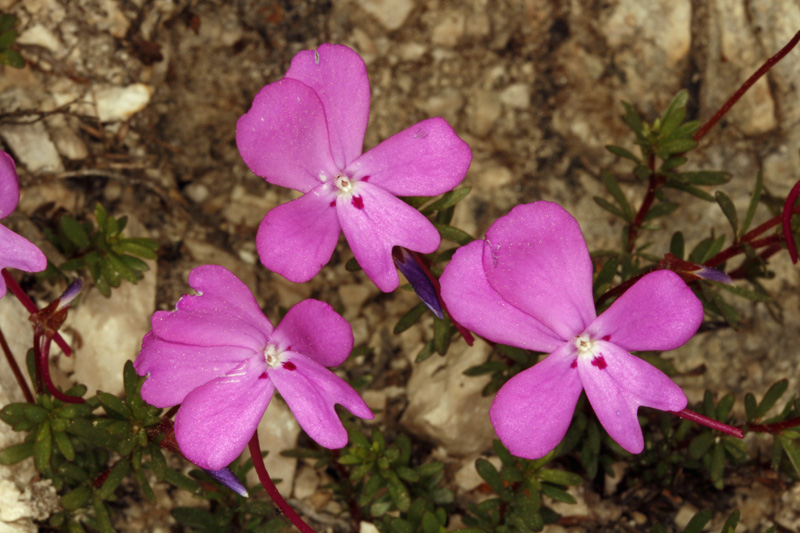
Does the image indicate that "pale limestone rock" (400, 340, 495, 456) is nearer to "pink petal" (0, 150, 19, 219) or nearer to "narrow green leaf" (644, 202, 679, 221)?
"narrow green leaf" (644, 202, 679, 221)

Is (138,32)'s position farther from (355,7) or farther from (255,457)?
(255,457)

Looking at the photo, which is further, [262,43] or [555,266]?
[262,43]

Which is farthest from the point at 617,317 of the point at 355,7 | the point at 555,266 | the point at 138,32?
the point at 138,32

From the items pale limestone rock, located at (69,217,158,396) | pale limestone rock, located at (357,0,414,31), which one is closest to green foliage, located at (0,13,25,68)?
pale limestone rock, located at (69,217,158,396)

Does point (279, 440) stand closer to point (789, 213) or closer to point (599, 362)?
point (599, 362)

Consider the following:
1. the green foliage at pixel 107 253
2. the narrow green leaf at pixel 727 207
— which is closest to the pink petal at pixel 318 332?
the green foliage at pixel 107 253
